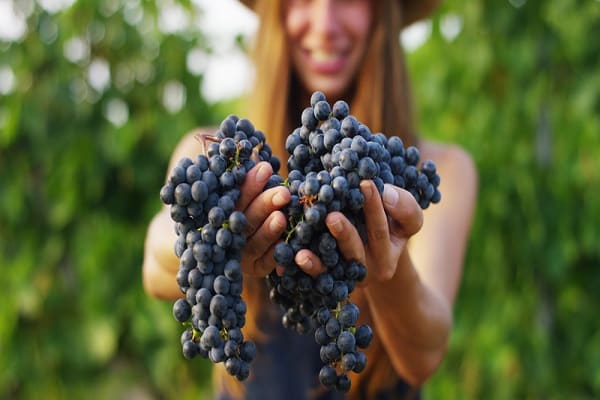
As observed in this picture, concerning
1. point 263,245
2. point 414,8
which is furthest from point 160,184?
point 263,245

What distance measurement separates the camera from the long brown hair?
5.97ft

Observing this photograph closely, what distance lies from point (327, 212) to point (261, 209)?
9 cm

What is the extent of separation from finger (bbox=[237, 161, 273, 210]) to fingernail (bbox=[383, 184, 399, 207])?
156 mm

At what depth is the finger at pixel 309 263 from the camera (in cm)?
98

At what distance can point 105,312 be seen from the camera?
9.84ft

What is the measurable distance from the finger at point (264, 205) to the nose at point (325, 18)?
785 mm

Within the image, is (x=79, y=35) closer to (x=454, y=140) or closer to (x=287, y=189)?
(x=454, y=140)

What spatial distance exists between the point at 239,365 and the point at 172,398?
7.44ft

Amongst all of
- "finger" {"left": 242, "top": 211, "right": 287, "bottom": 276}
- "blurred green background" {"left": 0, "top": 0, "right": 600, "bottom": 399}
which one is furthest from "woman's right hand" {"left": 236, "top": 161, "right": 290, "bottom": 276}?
"blurred green background" {"left": 0, "top": 0, "right": 600, "bottom": 399}

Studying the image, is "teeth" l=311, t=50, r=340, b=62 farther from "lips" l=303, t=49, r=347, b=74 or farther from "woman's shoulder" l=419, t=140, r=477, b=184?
"woman's shoulder" l=419, t=140, r=477, b=184

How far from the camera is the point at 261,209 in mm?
999

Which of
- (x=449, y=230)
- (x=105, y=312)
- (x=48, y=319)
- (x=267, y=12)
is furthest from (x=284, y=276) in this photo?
(x=48, y=319)

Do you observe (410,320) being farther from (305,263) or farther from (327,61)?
(327,61)

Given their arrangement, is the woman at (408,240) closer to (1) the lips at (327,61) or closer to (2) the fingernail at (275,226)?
(1) the lips at (327,61)
